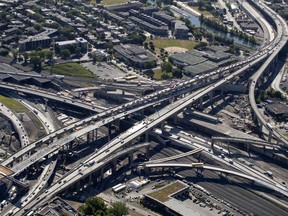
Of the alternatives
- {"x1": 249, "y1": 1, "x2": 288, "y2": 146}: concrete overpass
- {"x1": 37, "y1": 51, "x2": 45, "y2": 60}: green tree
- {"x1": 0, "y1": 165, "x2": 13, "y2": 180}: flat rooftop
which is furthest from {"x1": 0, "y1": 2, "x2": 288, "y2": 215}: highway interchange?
{"x1": 37, "y1": 51, "x2": 45, "y2": 60}: green tree

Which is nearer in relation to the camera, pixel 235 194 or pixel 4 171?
pixel 4 171

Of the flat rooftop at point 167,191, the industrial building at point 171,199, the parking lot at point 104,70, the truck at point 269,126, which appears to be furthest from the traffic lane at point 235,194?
the parking lot at point 104,70

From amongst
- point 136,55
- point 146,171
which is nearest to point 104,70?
point 136,55

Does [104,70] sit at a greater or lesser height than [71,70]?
greater

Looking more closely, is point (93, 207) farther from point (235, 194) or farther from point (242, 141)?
point (242, 141)

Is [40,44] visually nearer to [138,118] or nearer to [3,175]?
[138,118]
